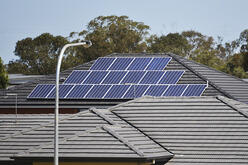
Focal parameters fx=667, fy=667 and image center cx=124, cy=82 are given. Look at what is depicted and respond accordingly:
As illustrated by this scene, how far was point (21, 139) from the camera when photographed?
87.7 ft

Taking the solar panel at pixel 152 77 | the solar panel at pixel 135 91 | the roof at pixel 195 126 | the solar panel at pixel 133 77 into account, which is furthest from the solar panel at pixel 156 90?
the roof at pixel 195 126

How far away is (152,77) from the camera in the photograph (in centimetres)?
4828

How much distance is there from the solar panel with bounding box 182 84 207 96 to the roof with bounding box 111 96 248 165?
14031 millimetres

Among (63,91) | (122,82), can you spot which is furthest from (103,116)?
(63,91)

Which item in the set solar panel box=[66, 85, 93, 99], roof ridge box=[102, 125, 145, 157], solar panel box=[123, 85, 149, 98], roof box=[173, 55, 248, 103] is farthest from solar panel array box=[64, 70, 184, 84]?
roof ridge box=[102, 125, 145, 157]

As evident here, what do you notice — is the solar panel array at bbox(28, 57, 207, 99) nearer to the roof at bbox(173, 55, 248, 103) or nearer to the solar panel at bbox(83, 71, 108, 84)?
the solar panel at bbox(83, 71, 108, 84)

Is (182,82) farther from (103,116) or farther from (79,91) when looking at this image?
(103,116)

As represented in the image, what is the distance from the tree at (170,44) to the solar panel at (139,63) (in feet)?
185

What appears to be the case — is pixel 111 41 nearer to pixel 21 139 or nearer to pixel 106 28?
pixel 106 28

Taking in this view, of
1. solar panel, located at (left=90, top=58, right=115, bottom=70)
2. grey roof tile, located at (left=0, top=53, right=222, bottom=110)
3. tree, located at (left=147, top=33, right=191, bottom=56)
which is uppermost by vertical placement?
tree, located at (left=147, top=33, right=191, bottom=56)

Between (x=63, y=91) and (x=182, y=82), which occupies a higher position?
(x=182, y=82)

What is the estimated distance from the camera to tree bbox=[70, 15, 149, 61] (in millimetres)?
101438

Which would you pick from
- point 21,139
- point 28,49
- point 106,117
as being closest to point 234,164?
point 106,117

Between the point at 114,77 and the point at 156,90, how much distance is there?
4185 millimetres
